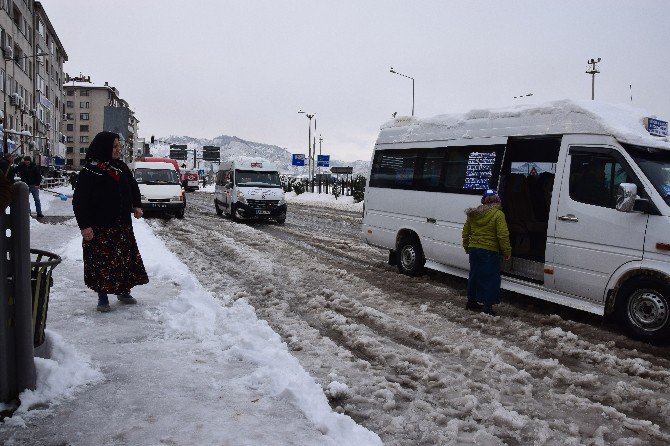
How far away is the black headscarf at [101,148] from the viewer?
5.87 m

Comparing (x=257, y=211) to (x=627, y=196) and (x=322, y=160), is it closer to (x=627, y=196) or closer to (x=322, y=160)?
(x=627, y=196)

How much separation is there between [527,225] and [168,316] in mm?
5668

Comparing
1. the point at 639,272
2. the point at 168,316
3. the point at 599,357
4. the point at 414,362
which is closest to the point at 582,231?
the point at 639,272

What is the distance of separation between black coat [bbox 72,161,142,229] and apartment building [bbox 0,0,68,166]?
31.0 meters

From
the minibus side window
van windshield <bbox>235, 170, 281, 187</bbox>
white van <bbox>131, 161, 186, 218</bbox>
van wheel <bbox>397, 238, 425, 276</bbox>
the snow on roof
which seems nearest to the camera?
the minibus side window

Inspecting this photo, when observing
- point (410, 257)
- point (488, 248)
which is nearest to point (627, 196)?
point (488, 248)

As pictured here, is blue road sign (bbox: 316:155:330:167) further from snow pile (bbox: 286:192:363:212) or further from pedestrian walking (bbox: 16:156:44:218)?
pedestrian walking (bbox: 16:156:44:218)

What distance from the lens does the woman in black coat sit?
19.1 feet

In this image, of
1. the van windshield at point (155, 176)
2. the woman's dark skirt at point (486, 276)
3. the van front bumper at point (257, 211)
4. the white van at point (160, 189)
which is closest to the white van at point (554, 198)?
the woman's dark skirt at point (486, 276)

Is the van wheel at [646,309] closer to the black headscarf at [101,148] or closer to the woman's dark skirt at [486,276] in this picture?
the woman's dark skirt at [486,276]

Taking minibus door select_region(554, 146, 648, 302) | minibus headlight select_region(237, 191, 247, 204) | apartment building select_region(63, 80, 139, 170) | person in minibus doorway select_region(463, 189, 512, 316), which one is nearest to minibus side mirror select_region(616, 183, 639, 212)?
minibus door select_region(554, 146, 648, 302)

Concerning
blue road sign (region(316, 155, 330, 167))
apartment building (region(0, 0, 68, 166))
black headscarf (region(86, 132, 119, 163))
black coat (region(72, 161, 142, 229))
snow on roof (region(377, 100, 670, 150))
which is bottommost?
black coat (region(72, 161, 142, 229))

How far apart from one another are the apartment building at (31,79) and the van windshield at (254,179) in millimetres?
19565

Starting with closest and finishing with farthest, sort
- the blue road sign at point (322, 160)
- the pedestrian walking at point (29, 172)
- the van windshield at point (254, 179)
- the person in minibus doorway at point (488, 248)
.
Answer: the person in minibus doorway at point (488, 248) → the pedestrian walking at point (29, 172) → the van windshield at point (254, 179) → the blue road sign at point (322, 160)
